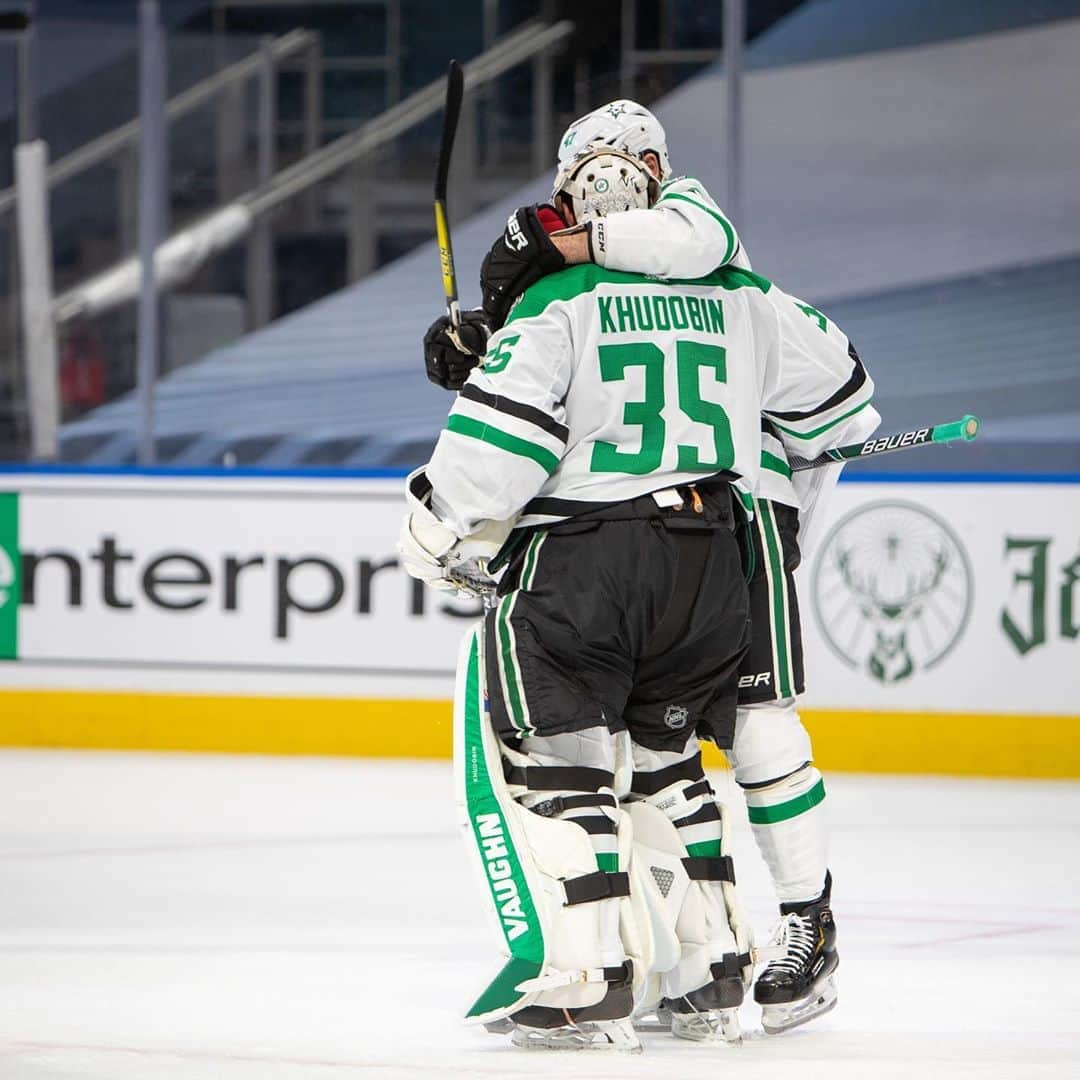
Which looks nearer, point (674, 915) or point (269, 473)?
point (674, 915)

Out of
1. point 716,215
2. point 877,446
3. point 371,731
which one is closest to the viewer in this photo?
point 716,215

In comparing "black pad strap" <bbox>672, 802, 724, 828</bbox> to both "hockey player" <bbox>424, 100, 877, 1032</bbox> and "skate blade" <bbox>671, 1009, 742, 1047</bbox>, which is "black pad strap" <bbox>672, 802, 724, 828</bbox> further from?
"skate blade" <bbox>671, 1009, 742, 1047</bbox>

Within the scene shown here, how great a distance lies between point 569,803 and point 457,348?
1.93ft

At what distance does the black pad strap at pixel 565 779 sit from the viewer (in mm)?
2502

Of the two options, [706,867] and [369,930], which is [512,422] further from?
[369,930]

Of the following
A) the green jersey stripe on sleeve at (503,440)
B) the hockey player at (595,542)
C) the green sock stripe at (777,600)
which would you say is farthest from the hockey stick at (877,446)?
the green jersey stripe on sleeve at (503,440)

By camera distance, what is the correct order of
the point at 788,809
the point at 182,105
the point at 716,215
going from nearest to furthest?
1. the point at 716,215
2. the point at 788,809
3. the point at 182,105

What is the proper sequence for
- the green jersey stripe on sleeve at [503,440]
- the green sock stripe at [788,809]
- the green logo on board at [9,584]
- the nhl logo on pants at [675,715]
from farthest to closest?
the green logo on board at [9,584] → the green sock stripe at [788,809] → the nhl logo on pants at [675,715] → the green jersey stripe on sleeve at [503,440]

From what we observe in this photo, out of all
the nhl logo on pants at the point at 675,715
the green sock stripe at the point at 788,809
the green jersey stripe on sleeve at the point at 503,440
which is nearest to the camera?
the green jersey stripe on sleeve at the point at 503,440

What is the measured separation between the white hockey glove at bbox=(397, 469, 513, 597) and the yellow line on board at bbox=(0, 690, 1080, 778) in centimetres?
261

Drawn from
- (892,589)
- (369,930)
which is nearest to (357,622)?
(892,589)

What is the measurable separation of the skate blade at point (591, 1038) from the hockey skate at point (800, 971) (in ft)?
0.68

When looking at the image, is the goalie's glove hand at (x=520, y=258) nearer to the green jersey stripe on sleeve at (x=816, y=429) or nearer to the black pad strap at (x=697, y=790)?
the green jersey stripe on sleeve at (x=816, y=429)

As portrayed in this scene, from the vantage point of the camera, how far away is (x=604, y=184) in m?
2.58
